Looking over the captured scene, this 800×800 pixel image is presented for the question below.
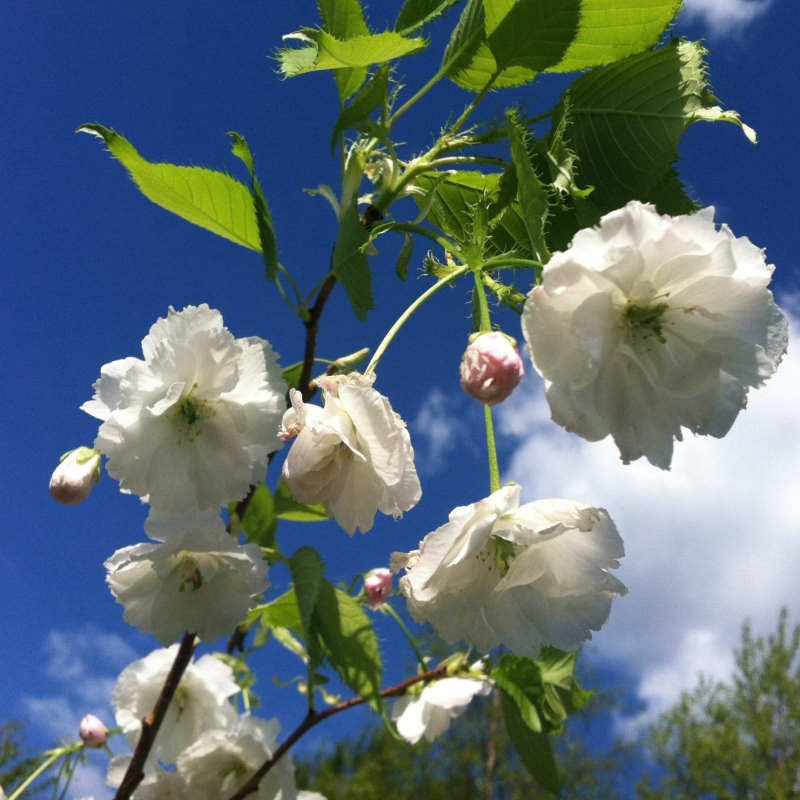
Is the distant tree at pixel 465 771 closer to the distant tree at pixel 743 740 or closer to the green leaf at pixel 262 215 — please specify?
the distant tree at pixel 743 740

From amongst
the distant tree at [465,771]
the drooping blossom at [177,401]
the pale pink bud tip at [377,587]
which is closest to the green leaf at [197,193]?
the drooping blossom at [177,401]

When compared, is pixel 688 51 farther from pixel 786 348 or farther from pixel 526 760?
pixel 526 760

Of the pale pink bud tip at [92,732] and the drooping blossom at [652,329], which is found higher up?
the pale pink bud tip at [92,732]

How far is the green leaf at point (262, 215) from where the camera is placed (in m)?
0.91

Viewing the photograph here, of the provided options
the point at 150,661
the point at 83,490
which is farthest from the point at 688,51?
the point at 150,661

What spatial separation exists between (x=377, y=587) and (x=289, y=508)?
51 centimetres

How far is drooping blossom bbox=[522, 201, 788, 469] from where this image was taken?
2.44 feet

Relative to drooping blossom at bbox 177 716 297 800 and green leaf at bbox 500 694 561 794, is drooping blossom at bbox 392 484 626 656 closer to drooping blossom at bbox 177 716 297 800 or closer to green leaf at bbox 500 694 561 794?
green leaf at bbox 500 694 561 794

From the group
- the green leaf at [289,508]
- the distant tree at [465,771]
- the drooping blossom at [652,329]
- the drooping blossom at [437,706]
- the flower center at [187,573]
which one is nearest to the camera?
the drooping blossom at [652,329]

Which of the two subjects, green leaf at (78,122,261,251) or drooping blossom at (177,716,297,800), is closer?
green leaf at (78,122,261,251)

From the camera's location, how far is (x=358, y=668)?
90 centimetres

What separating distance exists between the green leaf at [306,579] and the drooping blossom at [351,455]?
0.09 metres

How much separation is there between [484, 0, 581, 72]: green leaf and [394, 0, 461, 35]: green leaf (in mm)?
127

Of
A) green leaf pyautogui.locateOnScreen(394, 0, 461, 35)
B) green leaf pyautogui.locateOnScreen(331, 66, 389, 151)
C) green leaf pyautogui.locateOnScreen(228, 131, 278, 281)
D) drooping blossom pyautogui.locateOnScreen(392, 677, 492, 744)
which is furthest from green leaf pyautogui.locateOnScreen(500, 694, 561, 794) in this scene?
green leaf pyautogui.locateOnScreen(394, 0, 461, 35)
